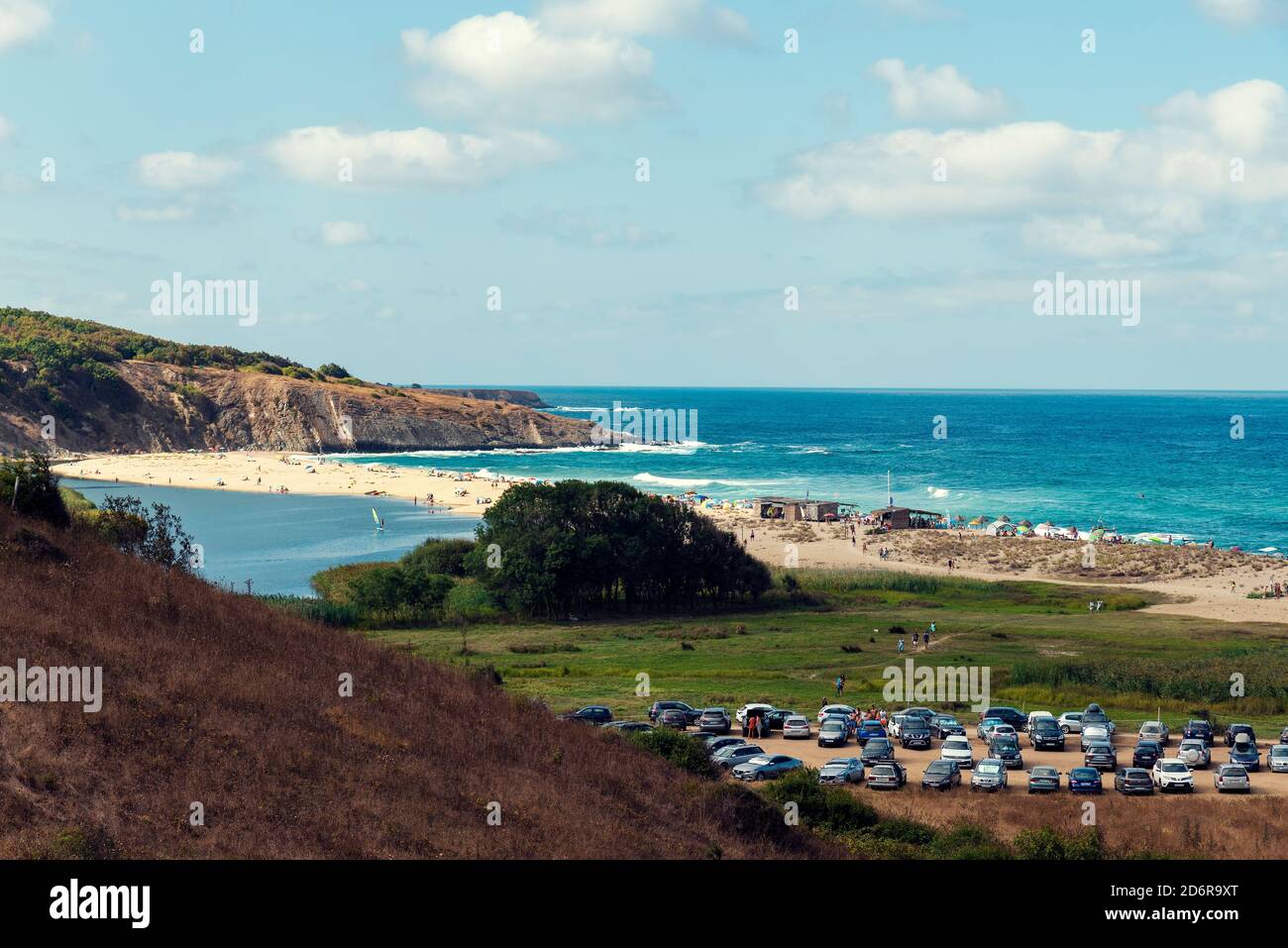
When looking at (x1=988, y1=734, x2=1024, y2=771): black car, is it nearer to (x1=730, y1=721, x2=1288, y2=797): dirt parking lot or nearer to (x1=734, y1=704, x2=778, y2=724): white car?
(x1=730, y1=721, x2=1288, y2=797): dirt parking lot

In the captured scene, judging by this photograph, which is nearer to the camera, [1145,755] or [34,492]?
[34,492]

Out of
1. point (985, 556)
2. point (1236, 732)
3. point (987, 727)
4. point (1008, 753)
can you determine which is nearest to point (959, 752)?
point (1008, 753)

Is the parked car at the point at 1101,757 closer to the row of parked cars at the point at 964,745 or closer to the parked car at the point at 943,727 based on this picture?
the row of parked cars at the point at 964,745

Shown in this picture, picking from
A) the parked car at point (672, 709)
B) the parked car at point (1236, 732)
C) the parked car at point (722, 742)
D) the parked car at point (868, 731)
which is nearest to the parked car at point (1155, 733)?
the parked car at point (1236, 732)

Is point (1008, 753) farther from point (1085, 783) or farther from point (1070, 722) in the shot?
point (1070, 722)

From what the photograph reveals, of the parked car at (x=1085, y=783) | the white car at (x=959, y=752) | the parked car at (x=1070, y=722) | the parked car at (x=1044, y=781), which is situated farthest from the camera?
the parked car at (x=1070, y=722)

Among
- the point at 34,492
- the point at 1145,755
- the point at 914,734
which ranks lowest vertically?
the point at 914,734

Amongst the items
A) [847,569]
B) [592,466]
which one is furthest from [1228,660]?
[592,466]
